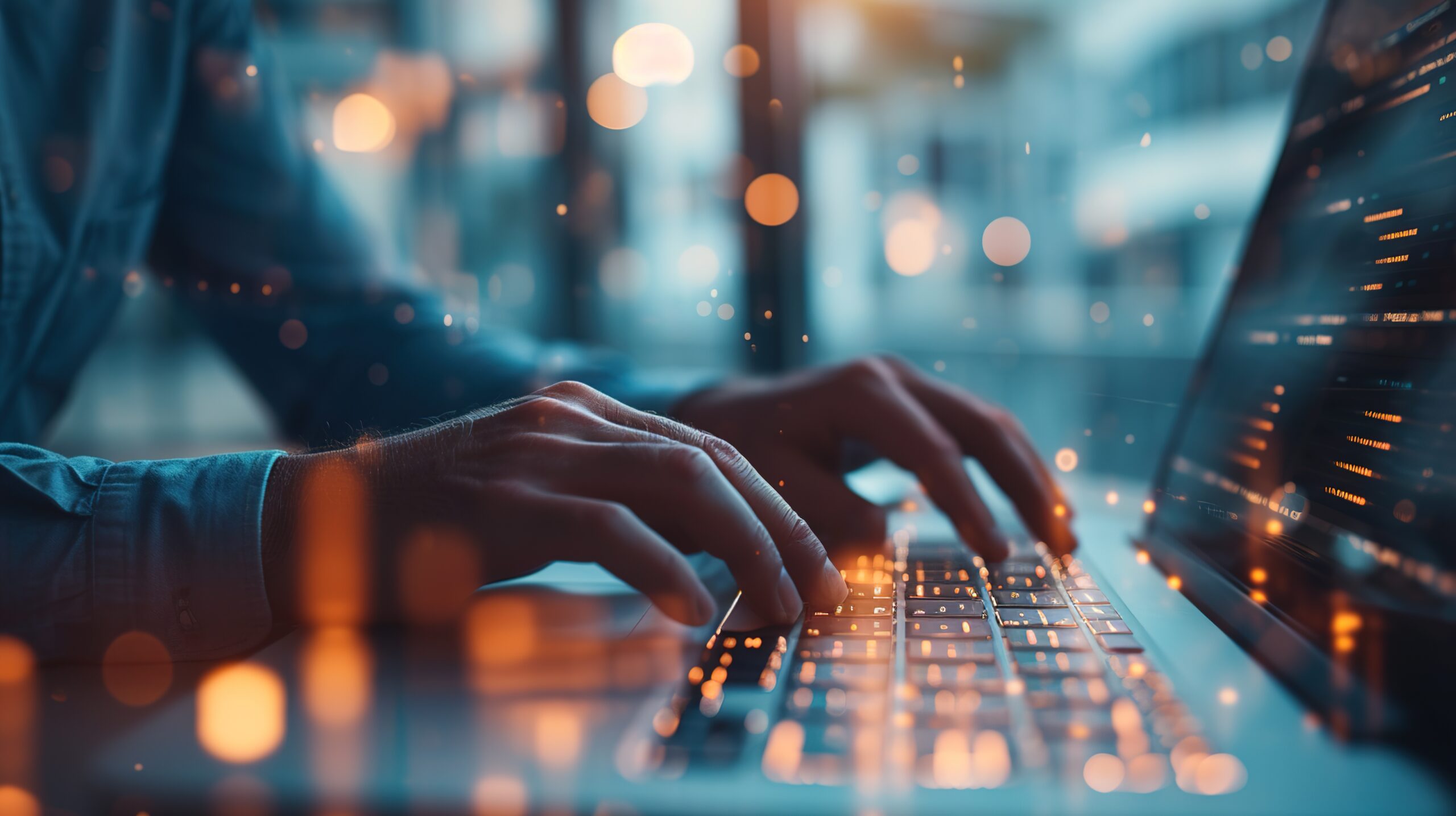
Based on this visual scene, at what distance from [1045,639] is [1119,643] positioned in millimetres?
30

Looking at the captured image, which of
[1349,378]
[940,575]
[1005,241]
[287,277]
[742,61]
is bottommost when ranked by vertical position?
[940,575]

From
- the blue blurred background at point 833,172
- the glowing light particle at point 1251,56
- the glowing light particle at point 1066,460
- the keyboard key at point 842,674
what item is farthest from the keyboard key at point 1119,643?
the glowing light particle at point 1251,56

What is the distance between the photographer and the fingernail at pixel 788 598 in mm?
373

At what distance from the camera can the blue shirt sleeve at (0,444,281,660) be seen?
1.20 feet

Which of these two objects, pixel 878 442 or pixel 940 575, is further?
pixel 878 442

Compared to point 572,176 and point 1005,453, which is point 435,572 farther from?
point 572,176

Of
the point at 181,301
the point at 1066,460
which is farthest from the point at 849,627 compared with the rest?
the point at 181,301

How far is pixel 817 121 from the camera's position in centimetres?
154

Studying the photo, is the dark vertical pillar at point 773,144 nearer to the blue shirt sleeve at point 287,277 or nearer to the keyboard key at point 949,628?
the blue shirt sleeve at point 287,277

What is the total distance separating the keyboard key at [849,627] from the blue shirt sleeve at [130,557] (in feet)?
0.86

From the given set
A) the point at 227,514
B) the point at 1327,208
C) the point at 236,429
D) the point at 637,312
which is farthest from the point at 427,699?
the point at 236,429

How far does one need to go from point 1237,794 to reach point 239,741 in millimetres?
310

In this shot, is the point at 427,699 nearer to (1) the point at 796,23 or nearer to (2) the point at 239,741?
(2) the point at 239,741

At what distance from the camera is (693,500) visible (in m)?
0.38
